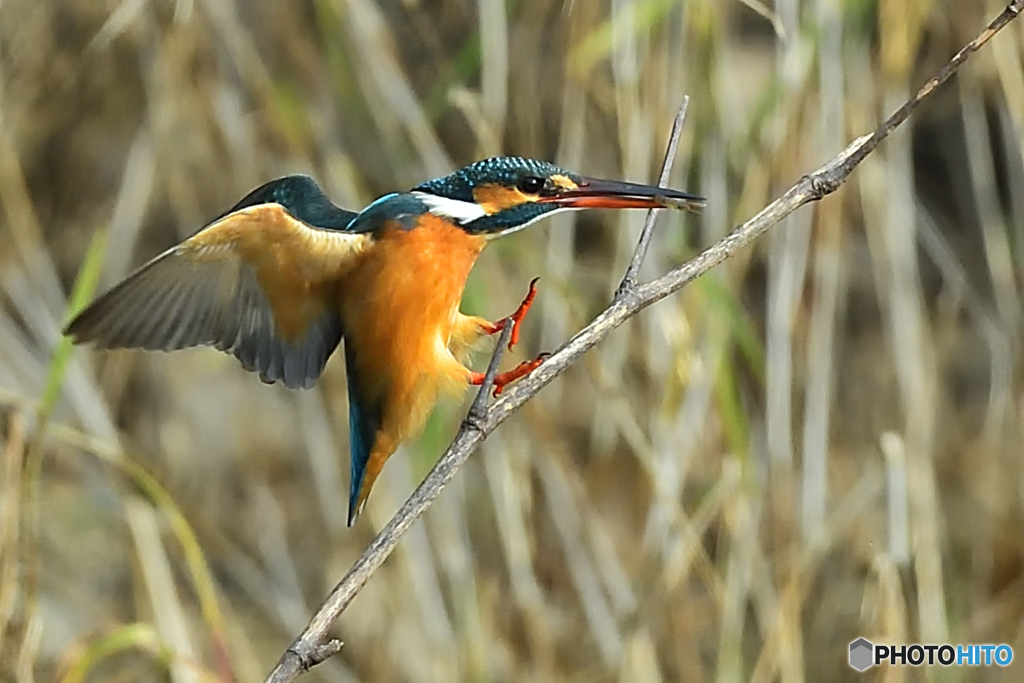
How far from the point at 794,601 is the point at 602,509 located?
0.84 metres

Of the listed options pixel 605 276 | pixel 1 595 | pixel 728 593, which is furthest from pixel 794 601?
pixel 1 595

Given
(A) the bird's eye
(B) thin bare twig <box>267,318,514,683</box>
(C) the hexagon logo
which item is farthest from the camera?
(C) the hexagon logo

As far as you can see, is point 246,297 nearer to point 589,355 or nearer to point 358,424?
point 358,424

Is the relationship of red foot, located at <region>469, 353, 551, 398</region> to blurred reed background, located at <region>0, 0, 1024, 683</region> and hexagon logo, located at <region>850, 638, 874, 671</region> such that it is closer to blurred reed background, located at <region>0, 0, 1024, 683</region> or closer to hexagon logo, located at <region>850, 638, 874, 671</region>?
blurred reed background, located at <region>0, 0, 1024, 683</region>

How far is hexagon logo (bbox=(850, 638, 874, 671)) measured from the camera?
5.18 feet

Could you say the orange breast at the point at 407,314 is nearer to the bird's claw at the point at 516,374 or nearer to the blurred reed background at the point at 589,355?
the bird's claw at the point at 516,374

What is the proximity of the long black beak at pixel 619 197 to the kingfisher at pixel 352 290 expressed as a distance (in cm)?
1

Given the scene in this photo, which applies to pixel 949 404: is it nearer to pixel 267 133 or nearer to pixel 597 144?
pixel 597 144

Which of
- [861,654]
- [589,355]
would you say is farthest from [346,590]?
[861,654]

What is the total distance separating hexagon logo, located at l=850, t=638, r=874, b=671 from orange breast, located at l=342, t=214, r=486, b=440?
2.66 ft

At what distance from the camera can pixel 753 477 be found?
63.7 inches
